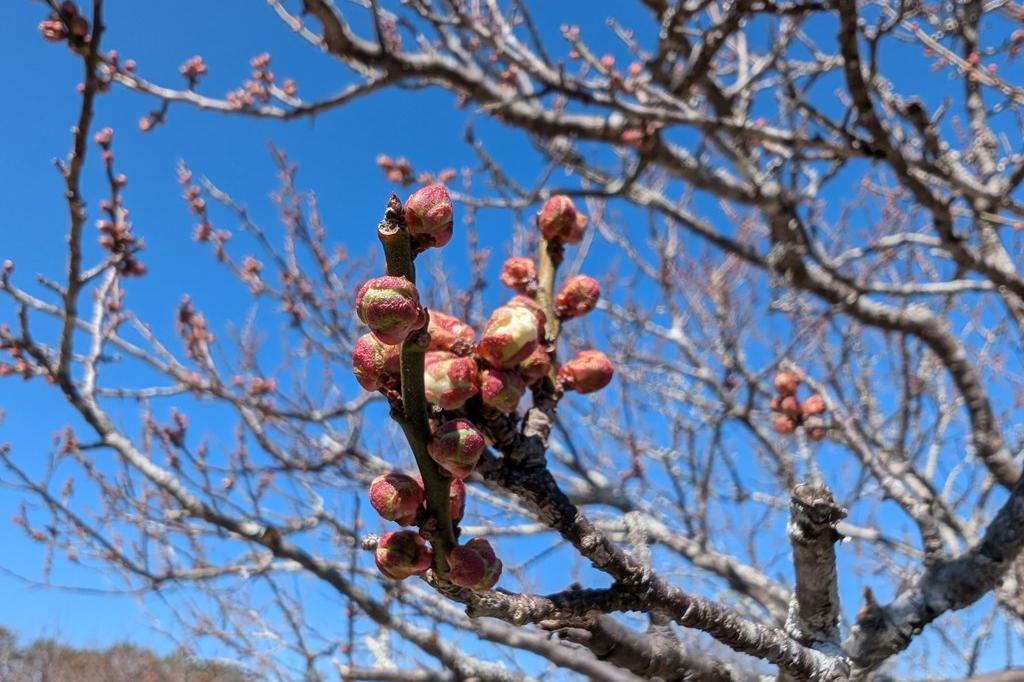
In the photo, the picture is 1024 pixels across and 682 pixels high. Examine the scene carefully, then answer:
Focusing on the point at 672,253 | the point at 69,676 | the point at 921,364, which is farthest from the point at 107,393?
the point at 69,676

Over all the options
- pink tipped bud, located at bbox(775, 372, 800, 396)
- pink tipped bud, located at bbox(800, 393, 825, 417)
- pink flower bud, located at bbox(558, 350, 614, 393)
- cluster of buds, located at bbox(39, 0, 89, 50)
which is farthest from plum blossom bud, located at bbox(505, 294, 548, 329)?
pink tipped bud, located at bbox(800, 393, 825, 417)

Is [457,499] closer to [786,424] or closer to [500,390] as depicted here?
[500,390]

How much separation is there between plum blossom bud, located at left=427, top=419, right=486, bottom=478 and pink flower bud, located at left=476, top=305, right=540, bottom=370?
170 millimetres

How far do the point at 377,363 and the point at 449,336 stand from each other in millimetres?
182

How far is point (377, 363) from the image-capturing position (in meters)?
0.85

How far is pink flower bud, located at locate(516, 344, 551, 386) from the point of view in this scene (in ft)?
3.39

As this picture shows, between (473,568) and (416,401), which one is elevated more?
(416,401)

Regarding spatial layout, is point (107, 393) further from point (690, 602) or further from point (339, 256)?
point (690, 602)

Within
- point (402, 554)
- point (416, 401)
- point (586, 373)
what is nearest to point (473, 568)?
point (402, 554)

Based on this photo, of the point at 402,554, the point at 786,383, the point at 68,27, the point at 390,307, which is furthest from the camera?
the point at 786,383

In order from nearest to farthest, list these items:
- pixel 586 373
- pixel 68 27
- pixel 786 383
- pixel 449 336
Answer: pixel 449 336
pixel 586 373
pixel 68 27
pixel 786 383

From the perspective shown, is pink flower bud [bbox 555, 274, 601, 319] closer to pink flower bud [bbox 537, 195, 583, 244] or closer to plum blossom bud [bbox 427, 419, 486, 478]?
pink flower bud [bbox 537, 195, 583, 244]

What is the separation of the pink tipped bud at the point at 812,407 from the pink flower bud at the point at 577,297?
6.74ft

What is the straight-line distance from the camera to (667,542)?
3871mm
